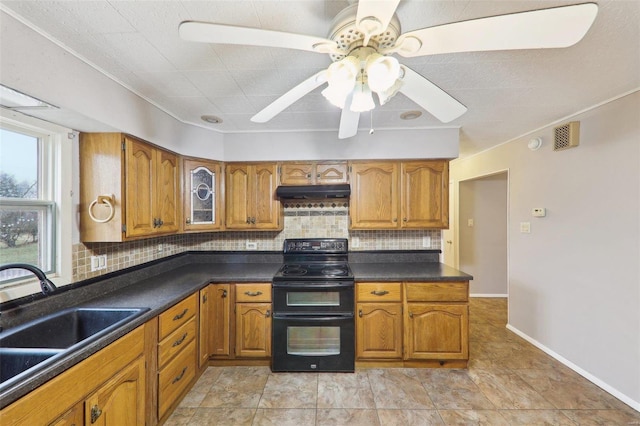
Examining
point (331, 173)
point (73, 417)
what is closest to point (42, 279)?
point (73, 417)

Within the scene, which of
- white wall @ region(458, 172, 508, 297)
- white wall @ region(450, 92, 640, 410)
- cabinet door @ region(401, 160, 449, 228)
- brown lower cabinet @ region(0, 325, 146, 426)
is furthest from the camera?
white wall @ region(458, 172, 508, 297)

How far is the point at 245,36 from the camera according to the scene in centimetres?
93

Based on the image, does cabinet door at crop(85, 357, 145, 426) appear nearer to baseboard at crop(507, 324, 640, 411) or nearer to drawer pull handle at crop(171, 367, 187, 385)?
drawer pull handle at crop(171, 367, 187, 385)

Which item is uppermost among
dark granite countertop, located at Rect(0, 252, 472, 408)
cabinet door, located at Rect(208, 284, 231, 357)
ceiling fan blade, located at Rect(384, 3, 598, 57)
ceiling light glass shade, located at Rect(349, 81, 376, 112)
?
ceiling fan blade, located at Rect(384, 3, 598, 57)

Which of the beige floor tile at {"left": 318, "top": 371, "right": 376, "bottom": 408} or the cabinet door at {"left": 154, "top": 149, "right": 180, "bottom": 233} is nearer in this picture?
the beige floor tile at {"left": 318, "top": 371, "right": 376, "bottom": 408}

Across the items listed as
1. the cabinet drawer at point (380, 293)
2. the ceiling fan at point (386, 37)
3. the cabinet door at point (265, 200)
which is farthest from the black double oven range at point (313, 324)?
the ceiling fan at point (386, 37)

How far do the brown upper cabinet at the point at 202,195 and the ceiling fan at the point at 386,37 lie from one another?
1.85m

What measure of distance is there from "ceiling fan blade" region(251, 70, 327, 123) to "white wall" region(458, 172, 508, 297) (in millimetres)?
3775

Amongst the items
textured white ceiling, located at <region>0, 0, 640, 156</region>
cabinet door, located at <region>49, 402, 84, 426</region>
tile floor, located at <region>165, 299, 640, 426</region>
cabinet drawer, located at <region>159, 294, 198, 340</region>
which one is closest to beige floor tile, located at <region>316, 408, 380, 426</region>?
tile floor, located at <region>165, 299, 640, 426</region>

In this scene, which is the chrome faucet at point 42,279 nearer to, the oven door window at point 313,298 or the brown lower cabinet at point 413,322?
the oven door window at point 313,298

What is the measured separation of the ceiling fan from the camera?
2.70 feet

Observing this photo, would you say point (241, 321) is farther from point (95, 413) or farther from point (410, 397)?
point (410, 397)

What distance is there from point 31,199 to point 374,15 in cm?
213

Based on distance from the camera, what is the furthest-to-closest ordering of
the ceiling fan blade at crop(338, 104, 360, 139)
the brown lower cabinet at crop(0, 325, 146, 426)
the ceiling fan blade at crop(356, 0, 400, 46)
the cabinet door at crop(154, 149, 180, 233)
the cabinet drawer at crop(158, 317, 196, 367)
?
1. the cabinet door at crop(154, 149, 180, 233)
2. the cabinet drawer at crop(158, 317, 196, 367)
3. the ceiling fan blade at crop(338, 104, 360, 139)
4. the brown lower cabinet at crop(0, 325, 146, 426)
5. the ceiling fan blade at crop(356, 0, 400, 46)
